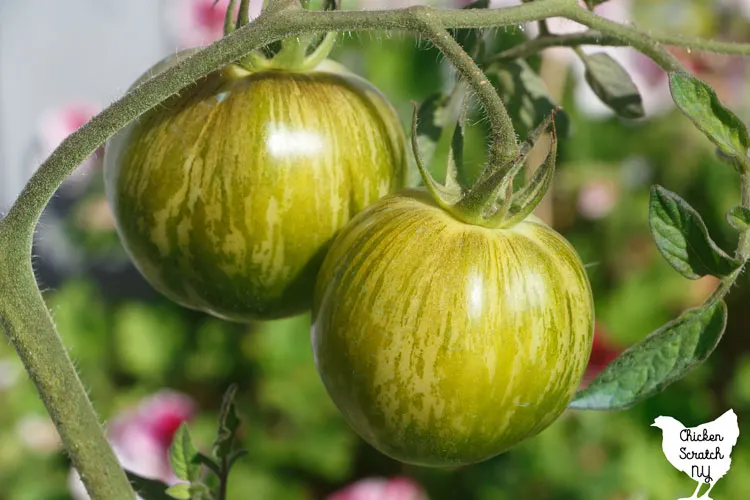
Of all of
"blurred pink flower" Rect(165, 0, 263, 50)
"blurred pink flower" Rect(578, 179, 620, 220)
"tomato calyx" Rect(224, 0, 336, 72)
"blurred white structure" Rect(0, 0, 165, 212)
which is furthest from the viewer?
"blurred white structure" Rect(0, 0, 165, 212)

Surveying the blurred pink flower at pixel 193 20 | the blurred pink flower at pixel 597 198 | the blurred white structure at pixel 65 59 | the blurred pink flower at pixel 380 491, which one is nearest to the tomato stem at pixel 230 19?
the blurred pink flower at pixel 380 491

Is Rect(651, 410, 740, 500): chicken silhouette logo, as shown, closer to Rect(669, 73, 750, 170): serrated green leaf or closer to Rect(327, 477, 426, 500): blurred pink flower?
Rect(669, 73, 750, 170): serrated green leaf

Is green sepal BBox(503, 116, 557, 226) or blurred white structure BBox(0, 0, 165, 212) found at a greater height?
blurred white structure BBox(0, 0, 165, 212)

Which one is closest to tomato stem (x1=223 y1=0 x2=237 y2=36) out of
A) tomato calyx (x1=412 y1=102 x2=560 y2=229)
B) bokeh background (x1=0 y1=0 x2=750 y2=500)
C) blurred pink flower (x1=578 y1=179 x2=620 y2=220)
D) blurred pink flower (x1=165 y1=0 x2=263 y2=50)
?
tomato calyx (x1=412 y1=102 x2=560 y2=229)

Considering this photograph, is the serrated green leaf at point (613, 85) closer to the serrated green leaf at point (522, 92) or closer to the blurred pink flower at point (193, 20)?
the serrated green leaf at point (522, 92)

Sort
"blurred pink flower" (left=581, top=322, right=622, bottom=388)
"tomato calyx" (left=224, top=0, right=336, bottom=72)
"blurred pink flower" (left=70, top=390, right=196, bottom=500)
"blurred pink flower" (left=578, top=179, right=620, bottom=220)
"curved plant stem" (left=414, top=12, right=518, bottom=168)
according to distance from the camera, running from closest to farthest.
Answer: "curved plant stem" (left=414, top=12, right=518, bottom=168) → "tomato calyx" (left=224, top=0, right=336, bottom=72) → "blurred pink flower" (left=70, top=390, right=196, bottom=500) → "blurred pink flower" (left=581, top=322, right=622, bottom=388) → "blurred pink flower" (left=578, top=179, right=620, bottom=220)

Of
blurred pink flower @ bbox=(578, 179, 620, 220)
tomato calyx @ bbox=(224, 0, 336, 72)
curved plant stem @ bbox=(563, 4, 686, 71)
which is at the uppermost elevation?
tomato calyx @ bbox=(224, 0, 336, 72)
